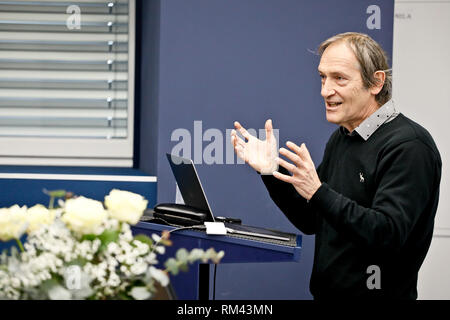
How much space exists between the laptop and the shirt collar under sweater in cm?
41

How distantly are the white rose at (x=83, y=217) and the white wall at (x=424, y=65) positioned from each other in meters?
2.70

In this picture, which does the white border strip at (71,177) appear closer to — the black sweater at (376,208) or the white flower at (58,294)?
the black sweater at (376,208)

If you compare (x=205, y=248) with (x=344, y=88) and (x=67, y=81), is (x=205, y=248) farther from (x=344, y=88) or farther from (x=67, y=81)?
(x=67, y=81)

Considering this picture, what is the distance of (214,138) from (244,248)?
133cm

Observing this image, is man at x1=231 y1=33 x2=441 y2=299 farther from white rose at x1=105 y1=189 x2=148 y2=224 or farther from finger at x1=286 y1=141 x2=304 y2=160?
white rose at x1=105 y1=189 x2=148 y2=224

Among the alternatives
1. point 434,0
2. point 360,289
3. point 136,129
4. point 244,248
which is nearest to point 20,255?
point 244,248

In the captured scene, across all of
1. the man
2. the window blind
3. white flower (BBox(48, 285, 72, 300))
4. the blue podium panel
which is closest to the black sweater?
the man

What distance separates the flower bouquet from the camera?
100 centimetres

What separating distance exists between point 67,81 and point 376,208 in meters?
2.46

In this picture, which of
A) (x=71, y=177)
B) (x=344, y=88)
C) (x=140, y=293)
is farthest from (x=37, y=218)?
(x=71, y=177)

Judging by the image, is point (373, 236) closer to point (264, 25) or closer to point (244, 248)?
point (244, 248)

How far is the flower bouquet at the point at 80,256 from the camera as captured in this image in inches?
39.3

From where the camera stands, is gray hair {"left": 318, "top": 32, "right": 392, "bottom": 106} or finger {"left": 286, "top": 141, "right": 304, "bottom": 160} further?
gray hair {"left": 318, "top": 32, "right": 392, "bottom": 106}

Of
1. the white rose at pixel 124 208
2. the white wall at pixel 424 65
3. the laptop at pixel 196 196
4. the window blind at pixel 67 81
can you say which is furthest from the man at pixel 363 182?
the window blind at pixel 67 81
